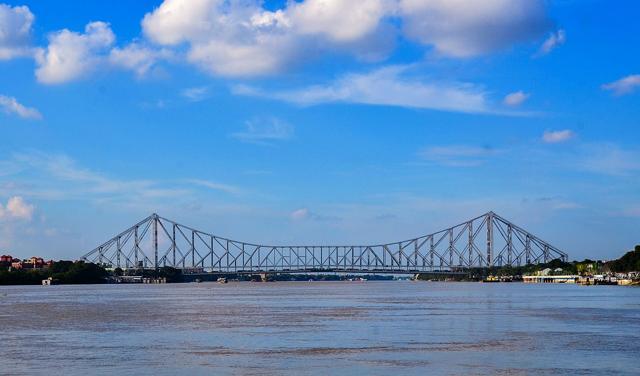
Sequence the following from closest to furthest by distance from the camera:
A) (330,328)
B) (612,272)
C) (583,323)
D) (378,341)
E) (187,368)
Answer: (187,368), (378,341), (330,328), (583,323), (612,272)

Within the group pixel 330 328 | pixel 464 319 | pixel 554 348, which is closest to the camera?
pixel 554 348

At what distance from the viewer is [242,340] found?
34.1 m

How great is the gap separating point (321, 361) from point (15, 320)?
27271 millimetres

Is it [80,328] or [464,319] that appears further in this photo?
[464,319]

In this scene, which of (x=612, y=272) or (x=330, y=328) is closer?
(x=330, y=328)

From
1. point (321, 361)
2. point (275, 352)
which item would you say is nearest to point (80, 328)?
point (275, 352)

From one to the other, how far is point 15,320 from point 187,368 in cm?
2662

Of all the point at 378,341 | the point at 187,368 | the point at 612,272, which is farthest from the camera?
the point at 612,272

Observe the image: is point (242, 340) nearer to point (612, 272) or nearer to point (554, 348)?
point (554, 348)

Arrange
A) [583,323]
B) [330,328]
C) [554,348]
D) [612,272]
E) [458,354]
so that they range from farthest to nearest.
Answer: [612,272] < [583,323] < [330,328] < [554,348] < [458,354]

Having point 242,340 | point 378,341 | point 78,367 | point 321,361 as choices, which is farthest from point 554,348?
point 78,367

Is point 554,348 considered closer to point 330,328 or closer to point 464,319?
point 330,328

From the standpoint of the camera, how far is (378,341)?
33188 mm

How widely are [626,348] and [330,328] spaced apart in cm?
1366
